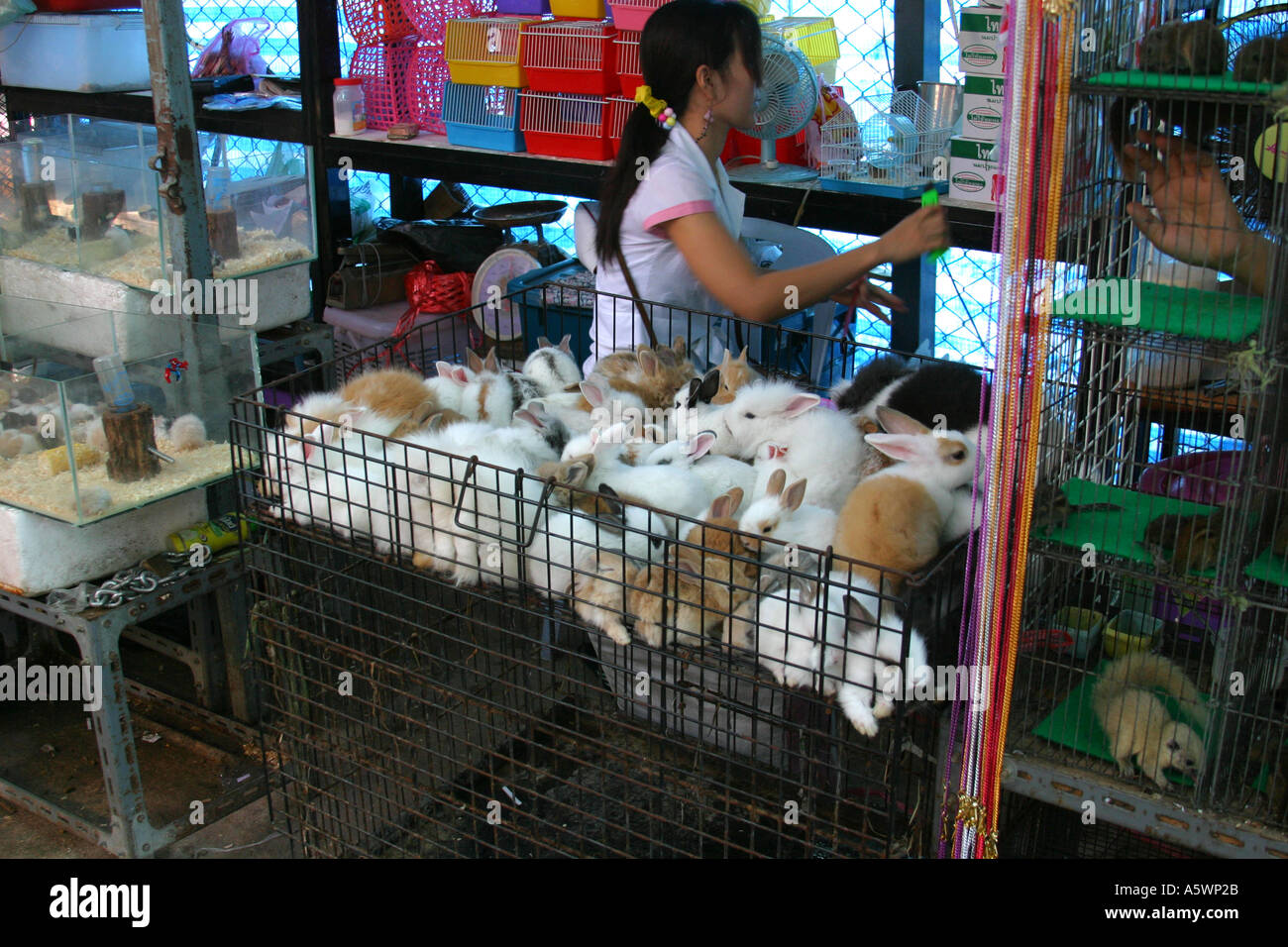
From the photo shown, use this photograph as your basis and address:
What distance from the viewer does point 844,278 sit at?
2459 mm

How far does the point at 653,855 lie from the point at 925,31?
2.85 metres

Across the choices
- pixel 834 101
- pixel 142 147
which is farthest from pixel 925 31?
pixel 142 147

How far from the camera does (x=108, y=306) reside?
3.54 meters

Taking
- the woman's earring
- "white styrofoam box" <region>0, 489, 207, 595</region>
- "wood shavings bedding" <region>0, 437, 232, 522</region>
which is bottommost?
"white styrofoam box" <region>0, 489, 207, 595</region>

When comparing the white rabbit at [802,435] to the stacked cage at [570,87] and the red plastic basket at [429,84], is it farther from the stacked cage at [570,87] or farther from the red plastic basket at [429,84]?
the red plastic basket at [429,84]

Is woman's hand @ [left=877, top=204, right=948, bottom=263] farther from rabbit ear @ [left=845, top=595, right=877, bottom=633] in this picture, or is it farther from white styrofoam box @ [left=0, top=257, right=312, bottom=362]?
white styrofoam box @ [left=0, top=257, right=312, bottom=362]

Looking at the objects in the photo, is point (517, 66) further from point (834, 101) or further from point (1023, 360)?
point (1023, 360)

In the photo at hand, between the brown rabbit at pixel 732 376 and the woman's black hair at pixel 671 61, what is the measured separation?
1.91ft

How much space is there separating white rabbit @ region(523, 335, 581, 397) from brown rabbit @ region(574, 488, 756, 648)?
0.74 metres

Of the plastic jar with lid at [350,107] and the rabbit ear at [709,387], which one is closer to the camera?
the rabbit ear at [709,387]

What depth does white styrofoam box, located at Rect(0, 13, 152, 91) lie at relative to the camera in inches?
214

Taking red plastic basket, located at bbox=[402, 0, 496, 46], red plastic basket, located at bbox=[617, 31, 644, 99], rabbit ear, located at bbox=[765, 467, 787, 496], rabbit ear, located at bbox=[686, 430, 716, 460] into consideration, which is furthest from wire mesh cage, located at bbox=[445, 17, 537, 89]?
rabbit ear, located at bbox=[765, 467, 787, 496]

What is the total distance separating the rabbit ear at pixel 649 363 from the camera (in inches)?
93.7

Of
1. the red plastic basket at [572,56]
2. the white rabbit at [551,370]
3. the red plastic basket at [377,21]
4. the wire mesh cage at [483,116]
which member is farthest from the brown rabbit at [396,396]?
the red plastic basket at [377,21]
